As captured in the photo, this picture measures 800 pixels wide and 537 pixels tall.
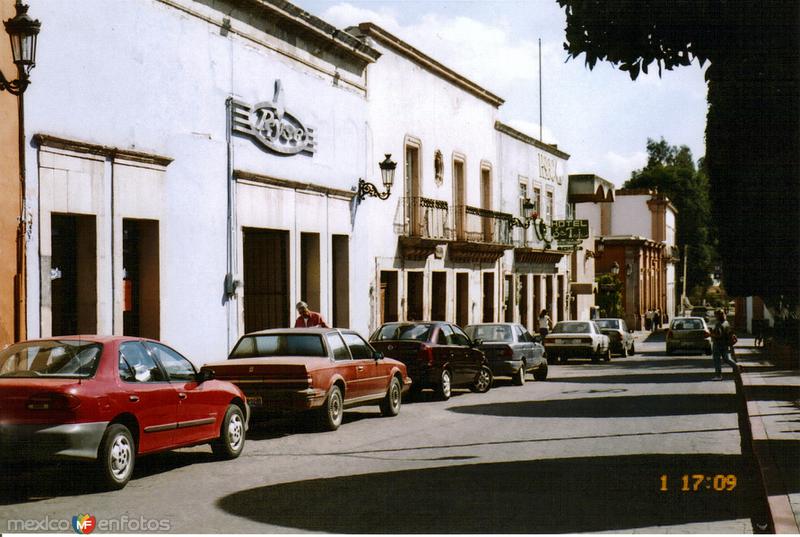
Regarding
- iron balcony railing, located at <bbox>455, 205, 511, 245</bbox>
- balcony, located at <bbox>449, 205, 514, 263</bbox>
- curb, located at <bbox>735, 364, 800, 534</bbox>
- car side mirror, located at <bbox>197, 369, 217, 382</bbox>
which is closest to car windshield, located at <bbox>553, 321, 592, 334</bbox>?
balcony, located at <bbox>449, 205, 514, 263</bbox>

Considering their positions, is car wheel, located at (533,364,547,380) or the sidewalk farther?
car wheel, located at (533,364,547,380)

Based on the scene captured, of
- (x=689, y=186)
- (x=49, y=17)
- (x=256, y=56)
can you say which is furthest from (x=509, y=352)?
(x=689, y=186)

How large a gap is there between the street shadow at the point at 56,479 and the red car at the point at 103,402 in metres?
0.18

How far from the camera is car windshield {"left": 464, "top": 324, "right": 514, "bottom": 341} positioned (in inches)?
934

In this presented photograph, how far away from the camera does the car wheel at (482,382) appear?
21.5 m

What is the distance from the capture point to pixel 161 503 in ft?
29.2

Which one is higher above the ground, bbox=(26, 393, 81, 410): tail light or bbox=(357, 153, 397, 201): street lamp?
bbox=(357, 153, 397, 201): street lamp

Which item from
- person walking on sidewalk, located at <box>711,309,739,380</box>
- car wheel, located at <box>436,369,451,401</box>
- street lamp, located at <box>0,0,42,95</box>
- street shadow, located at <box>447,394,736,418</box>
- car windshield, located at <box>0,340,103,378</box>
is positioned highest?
street lamp, located at <box>0,0,42,95</box>

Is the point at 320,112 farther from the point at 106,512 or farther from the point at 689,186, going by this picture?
the point at 689,186

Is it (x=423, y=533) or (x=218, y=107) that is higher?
(x=218, y=107)

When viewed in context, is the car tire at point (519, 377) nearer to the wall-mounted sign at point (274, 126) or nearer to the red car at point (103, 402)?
the wall-mounted sign at point (274, 126)

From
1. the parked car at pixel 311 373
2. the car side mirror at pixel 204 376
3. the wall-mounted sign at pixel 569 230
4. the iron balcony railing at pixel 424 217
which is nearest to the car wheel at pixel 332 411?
the parked car at pixel 311 373

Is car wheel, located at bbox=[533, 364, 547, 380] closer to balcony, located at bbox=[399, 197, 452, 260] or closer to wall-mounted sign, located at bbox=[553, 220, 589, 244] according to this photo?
balcony, located at bbox=[399, 197, 452, 260]

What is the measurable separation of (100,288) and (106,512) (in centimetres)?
804
